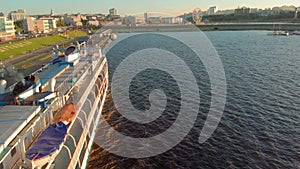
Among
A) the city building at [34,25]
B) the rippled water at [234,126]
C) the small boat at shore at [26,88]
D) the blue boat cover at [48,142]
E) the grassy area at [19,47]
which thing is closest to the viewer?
the blue boat cover at [48,142]

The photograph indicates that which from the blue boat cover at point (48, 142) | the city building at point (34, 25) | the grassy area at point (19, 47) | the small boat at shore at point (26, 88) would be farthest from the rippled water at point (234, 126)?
the city building at point (34, 25)

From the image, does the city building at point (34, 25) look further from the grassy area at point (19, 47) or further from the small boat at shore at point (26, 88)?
the small boat at shore at point (26, 88)

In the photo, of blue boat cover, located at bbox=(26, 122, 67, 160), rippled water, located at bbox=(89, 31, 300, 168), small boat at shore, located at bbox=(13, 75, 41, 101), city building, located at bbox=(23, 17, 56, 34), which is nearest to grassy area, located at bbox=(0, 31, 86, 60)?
rippled water, located at bbox=(89, 31, 300, 168)

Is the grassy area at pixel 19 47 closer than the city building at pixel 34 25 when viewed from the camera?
Yes

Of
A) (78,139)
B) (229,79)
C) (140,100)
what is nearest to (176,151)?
(78,139)

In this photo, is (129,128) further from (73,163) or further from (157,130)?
(73,163)

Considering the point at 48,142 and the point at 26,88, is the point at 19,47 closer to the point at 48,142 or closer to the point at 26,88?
the point at 26,88

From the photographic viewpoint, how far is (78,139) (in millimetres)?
16812

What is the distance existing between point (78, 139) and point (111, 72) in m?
31.9

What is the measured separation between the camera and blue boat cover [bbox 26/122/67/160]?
1123 centimetres

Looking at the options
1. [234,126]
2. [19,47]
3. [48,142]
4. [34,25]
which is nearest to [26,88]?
[48,142]

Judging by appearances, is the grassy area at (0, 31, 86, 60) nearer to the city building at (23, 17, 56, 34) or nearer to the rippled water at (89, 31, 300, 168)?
the rippled water at (89, 31, 300, 168)

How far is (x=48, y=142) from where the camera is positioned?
1220 cm

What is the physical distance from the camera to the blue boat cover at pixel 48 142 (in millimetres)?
11234
